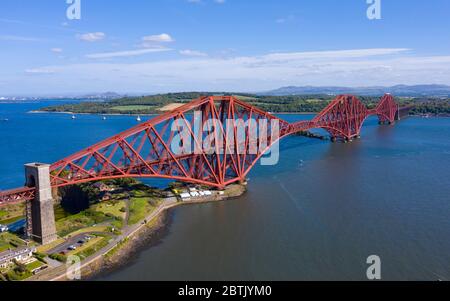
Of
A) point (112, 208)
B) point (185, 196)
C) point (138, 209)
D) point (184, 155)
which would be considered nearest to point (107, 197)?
point (112, 208)

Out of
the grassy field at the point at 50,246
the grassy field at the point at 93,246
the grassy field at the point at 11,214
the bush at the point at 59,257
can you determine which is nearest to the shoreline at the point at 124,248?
the grassy field at the point at 93,246

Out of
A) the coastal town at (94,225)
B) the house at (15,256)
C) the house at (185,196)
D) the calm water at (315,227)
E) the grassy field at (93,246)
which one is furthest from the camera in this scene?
the house at (185,196)

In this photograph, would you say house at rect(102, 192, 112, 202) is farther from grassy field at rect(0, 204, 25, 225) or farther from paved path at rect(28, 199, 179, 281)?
grassy field at rect(0, 204, 25, 225)

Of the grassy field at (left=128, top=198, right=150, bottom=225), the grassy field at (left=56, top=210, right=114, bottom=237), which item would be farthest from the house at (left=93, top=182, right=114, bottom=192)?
the grassy field at (left=56, top=210, right=114, bottom=237)

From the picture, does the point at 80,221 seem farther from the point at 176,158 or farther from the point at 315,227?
the point at 315,227

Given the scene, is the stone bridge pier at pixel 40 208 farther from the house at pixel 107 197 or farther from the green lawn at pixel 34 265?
the house at pixel 107 197

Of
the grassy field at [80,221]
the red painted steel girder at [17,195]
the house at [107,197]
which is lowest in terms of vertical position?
the grassy field at [80,221]
